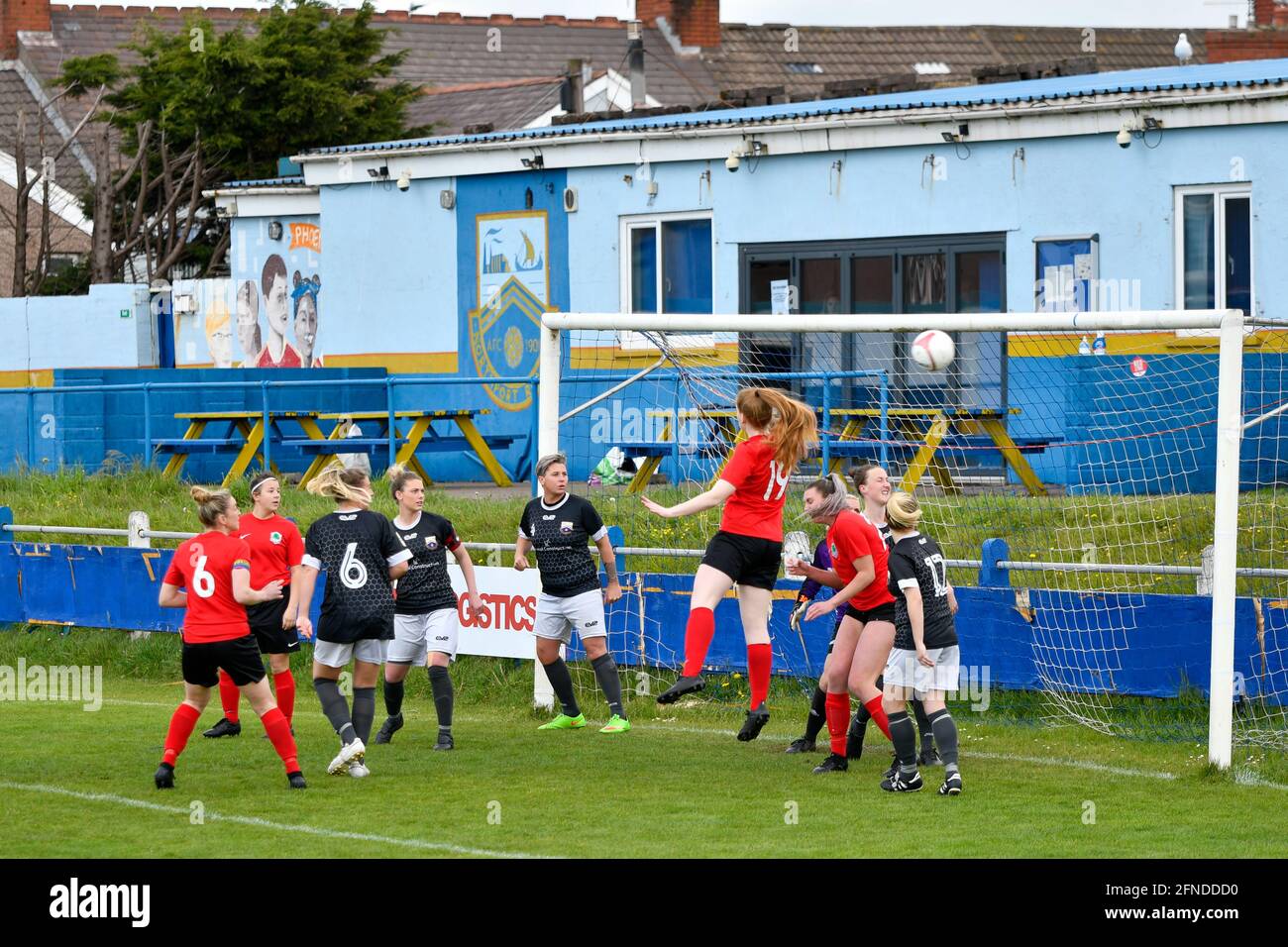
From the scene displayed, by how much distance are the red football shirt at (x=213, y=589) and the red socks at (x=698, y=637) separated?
8.31 feet

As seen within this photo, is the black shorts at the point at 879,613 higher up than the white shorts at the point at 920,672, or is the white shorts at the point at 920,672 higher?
the black shorts at the point at 879,613

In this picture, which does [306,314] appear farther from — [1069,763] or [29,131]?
[29,131]

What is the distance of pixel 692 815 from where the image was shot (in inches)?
369

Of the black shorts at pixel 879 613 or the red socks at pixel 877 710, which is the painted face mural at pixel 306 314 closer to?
the black shorts at pixel 879 613

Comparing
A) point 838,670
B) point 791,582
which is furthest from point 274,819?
point 791,582

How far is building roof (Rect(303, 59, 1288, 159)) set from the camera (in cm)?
1864

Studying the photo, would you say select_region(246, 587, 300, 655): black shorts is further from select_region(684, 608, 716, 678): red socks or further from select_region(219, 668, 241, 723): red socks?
select_region(684, 608, 716, 678): red socks

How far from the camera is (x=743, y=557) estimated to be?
1093 centimetres

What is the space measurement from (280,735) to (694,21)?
4306 cm

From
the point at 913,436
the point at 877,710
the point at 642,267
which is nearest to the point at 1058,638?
the point at 877,710

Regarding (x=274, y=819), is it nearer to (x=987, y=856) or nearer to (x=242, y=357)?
(x=987, y=856)

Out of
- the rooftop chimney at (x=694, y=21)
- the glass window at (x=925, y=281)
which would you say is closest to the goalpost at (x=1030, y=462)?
the glass window at (x=925, y=281)

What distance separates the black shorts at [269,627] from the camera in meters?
11.9
